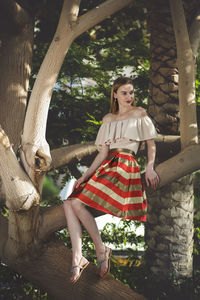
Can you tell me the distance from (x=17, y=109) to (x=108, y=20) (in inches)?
120

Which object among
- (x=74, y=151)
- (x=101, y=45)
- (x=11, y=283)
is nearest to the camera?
(x=74, y=151)

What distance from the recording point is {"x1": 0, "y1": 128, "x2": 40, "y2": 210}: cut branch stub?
3307 mm

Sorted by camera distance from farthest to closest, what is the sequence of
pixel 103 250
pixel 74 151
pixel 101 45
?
pixel 101 45
pixel 74 151
pixel 103 250

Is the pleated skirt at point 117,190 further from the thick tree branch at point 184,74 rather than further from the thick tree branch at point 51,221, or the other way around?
the thick tree branch at point 184,74

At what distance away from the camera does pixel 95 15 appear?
3760mm

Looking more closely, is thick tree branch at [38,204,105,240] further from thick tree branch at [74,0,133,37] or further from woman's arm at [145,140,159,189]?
thick tree branch at [74,0,133,37]

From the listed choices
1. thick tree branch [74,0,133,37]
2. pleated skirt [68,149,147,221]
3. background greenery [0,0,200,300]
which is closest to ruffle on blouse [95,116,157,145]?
pleated skirt [68,149,147,221]

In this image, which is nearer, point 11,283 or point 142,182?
point 142,182

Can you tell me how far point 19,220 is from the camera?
3502 mm

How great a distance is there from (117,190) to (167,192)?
5.69ft

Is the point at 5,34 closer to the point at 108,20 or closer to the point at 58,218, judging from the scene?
the point at 58,218

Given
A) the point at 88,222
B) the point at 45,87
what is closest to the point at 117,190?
the point at 88,222

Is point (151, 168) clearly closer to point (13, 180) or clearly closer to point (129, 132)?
point (129, 132)

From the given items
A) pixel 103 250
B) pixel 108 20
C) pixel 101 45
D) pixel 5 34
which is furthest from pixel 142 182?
pixel 108 20
